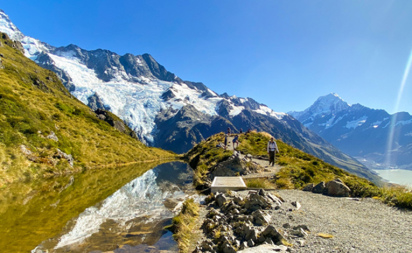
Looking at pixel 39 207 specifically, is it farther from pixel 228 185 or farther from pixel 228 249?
pixel 228 249

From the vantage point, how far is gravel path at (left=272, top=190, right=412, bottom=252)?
24.6 ft

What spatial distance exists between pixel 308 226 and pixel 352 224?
1.87 metres

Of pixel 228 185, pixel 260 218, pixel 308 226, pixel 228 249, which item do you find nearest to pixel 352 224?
pixel 308 226

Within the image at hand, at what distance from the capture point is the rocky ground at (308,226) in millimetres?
7785

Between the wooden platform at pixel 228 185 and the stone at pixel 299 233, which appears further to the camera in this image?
the wooden platform at pixel 228 185

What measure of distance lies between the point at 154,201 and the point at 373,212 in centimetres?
1543

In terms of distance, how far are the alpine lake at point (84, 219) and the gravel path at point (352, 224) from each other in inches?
238

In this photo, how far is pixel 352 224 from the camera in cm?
963

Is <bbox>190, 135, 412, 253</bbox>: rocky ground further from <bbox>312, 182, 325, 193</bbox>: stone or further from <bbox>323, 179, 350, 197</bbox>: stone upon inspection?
<bbox>312, 182, 325, 193</bbox>: stone

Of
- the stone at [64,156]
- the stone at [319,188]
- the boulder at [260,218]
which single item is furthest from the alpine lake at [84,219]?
the stone at [64,156]

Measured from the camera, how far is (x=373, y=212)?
11250 mm

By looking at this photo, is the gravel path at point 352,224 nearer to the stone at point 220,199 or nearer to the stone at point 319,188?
the stone at point 319,188

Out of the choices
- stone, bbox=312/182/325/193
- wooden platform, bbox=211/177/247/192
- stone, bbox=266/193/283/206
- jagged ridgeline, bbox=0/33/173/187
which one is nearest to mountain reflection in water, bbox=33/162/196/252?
wooden platform, bbox=211/177/247/192

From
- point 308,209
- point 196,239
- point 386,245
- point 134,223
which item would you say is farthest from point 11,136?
point 386,245
